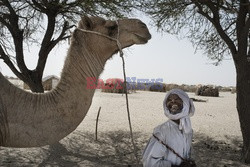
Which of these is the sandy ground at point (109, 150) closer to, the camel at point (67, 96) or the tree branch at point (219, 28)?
the tree branch at point (219, 28)

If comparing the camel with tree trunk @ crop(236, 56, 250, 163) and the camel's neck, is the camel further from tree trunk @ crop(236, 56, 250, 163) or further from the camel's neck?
tree trunk @ crop(236, 56, 250, 163)

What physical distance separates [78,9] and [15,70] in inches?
95.8

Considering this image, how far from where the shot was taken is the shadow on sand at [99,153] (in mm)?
6262

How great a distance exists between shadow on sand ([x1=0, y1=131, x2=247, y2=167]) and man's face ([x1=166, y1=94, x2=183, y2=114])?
3.57 metres

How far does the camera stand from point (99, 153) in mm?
7133

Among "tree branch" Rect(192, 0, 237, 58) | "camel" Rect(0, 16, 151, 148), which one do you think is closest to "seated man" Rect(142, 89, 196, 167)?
"camel" Rect(0, 16, 151, 148)

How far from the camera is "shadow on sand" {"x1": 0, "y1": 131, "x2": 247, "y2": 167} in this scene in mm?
6262

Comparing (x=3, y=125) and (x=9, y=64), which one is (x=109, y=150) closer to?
(x=9, y=64)

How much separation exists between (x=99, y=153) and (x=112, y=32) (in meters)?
4.72

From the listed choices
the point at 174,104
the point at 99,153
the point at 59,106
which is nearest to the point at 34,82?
the point at 99,153

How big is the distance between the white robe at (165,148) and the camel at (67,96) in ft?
2.58

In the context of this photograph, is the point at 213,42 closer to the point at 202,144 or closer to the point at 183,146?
the point at 202,144

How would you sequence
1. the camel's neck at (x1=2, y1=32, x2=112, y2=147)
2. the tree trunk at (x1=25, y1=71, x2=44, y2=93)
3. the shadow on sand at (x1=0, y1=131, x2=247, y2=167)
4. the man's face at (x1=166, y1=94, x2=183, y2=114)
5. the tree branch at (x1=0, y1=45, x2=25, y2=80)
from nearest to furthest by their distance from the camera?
the camel's neck at (x1=2, y1=32, x2=112, y2=147) → the man's face at (x1=166, y1=94, x2=183, y2=114) → the shadow on sand at (x1=0, y1=131, x2=247, y2=167) → the tree trunk at (x1=25, y1=71, x2=44, y2=93) → the tree branch at (x1=0, y1=45, x2=25, y2=80)

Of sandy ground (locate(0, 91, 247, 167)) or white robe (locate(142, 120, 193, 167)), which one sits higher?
white robe (locate(142, 120, 193, 167))
